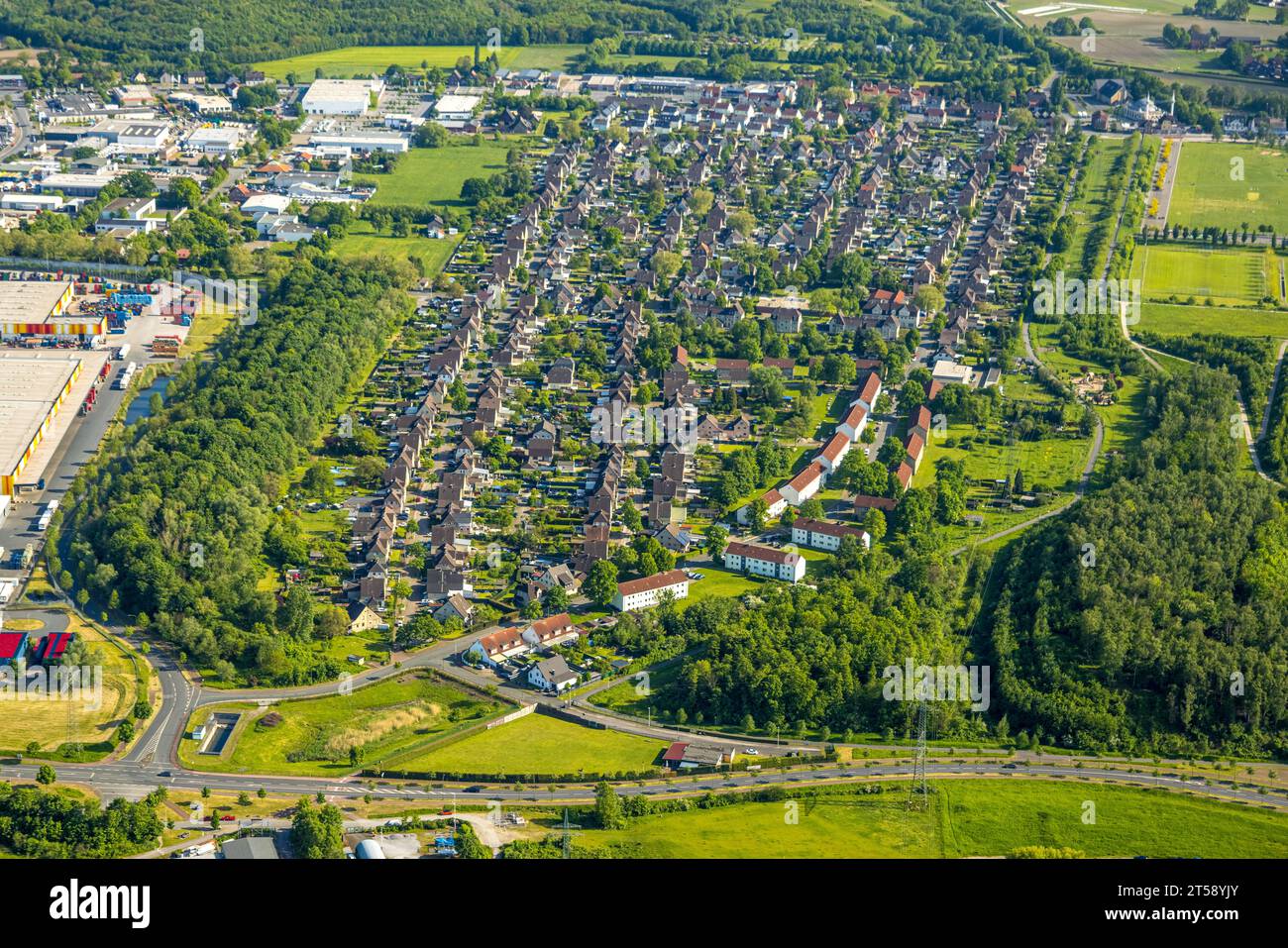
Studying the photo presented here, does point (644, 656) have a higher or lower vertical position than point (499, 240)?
lower

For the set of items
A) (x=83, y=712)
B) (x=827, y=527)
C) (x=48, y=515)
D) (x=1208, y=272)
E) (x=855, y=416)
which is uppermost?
(x=1208, y=272)

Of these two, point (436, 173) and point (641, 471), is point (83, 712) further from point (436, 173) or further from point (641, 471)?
point (436, 173)

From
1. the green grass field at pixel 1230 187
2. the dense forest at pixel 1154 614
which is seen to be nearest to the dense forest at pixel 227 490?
the dense forest at pixel 1154 614

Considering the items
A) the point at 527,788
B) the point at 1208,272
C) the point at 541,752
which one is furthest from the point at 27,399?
the point at 1208,272

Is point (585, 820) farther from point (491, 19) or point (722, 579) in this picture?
point (491, 19)

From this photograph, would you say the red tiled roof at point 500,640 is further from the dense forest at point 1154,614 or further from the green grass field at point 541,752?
the dense forest at point 1154,614

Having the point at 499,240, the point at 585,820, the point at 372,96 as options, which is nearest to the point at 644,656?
the point at 585,820
